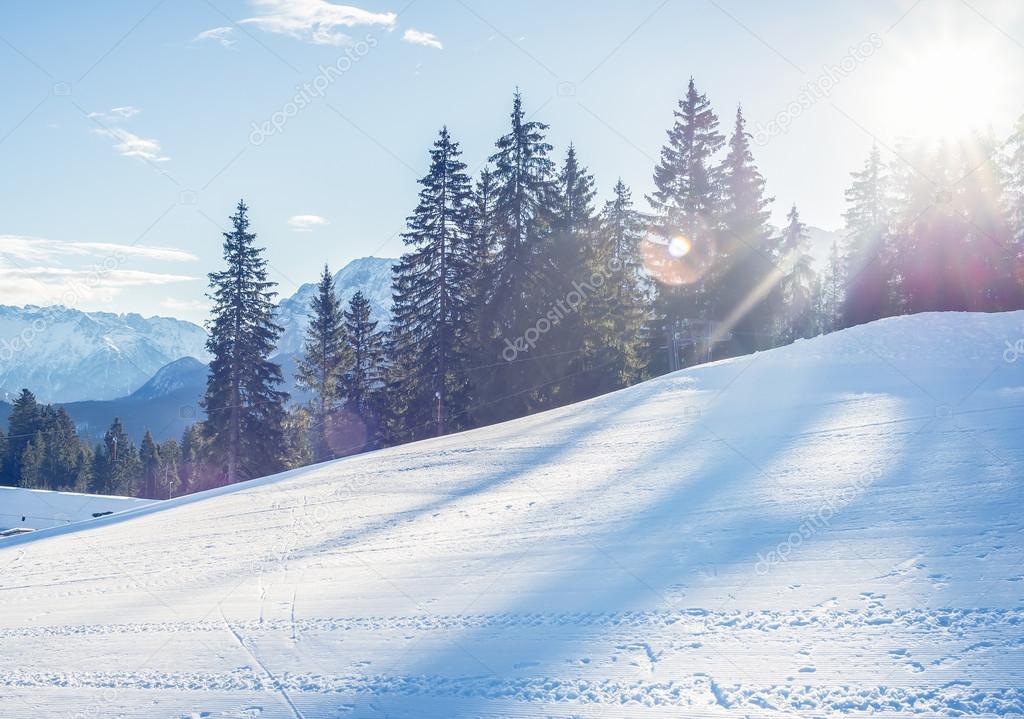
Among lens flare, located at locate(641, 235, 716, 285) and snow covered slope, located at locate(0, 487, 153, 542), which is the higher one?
lens flare, located at locate(641, 235, 716, 285)

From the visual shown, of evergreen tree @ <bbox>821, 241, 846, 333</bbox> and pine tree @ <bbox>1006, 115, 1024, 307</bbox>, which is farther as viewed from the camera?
evergreen tree @ <bbox>821, 241, 846, 333</bbox>

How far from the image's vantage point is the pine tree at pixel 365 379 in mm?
34938

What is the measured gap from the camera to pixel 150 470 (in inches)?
3054

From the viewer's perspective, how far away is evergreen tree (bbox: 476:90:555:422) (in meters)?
28.8

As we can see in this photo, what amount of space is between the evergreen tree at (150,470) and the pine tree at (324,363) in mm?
46888

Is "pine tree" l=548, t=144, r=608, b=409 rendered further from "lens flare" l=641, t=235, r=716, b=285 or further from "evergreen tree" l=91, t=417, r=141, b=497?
"evergreen tree" l=91, t=417, r=141, b=497

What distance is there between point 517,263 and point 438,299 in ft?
11.7

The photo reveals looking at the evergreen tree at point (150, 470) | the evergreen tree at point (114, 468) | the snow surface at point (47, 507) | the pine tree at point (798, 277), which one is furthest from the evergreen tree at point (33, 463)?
the pine tree at point (798, 277)

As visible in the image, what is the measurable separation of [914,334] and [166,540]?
607 inches

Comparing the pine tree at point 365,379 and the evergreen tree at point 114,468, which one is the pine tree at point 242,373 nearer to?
the pine tree at point 365,379

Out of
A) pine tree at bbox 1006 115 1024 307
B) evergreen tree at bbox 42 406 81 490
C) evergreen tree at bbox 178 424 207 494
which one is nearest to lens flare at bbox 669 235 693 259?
pine tree at bbox 1006 115 1024 307

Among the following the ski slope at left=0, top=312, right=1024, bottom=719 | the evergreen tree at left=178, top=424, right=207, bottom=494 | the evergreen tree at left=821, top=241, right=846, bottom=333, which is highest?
the evergreen tree at left=821, top=241, right=846, bottom=333

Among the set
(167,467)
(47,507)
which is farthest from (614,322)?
(167,467)

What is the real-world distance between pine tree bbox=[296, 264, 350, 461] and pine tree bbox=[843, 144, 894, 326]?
25996mm
